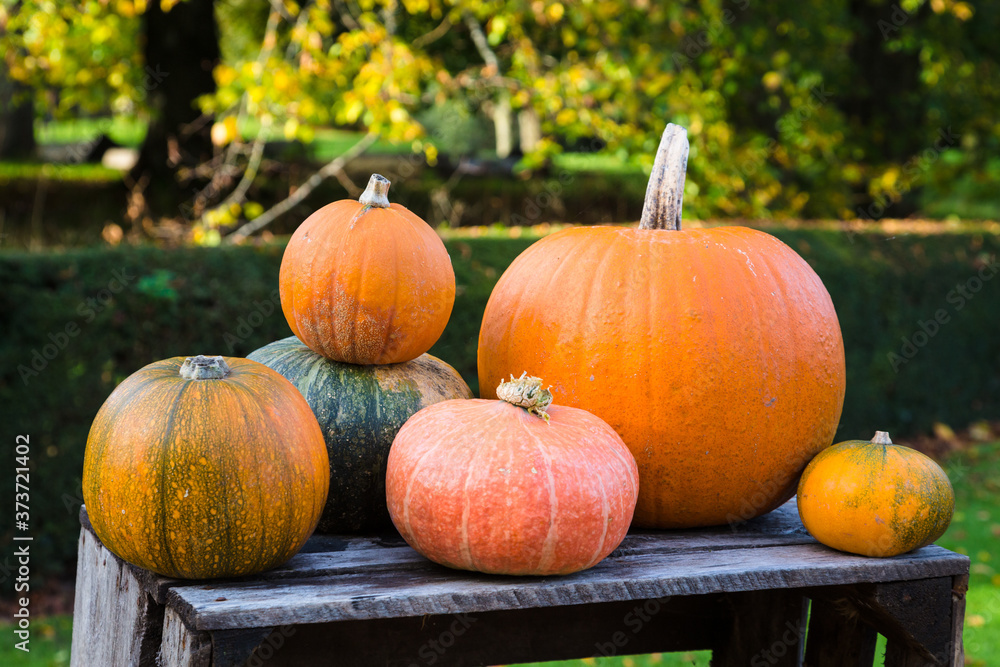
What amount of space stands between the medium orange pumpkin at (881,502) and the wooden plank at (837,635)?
0.99 feet

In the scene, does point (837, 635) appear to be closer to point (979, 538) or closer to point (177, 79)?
point (979, 538)

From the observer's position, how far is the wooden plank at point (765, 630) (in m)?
2.36

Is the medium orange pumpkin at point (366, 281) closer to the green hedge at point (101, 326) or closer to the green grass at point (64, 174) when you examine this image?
the green hedge at point (101, 326)

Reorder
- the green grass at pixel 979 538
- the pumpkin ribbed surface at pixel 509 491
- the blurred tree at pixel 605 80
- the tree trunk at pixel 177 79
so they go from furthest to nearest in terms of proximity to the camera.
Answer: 1. the tree trunk at pixel 177 79
2. the blurred tree at pixel 605 80
3. the green grass at pixel 979 538
4. the pumpkin ribbed surface at pixel 509 491

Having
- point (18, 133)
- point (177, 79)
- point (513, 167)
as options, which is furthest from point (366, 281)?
point (18, 133)

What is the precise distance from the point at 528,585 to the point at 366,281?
2.32ft

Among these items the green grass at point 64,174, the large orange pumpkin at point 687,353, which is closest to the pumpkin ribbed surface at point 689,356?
the large orange pumpkin at point 687,353

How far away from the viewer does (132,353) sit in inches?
164

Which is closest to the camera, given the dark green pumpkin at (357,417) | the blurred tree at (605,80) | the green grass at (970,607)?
the dark green pumpkin at (357,417)

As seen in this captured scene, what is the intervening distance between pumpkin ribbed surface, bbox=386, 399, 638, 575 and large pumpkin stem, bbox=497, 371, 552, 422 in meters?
0.01

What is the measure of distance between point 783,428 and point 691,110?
14.9ft

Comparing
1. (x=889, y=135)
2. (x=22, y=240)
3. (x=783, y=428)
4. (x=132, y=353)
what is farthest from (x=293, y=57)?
(x=889, y=135)

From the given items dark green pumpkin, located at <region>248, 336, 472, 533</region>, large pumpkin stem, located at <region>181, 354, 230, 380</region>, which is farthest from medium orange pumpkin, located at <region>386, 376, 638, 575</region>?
large pumpkin stem, located at <region>181, 354, 230, 380</region>

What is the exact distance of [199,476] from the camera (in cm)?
153
